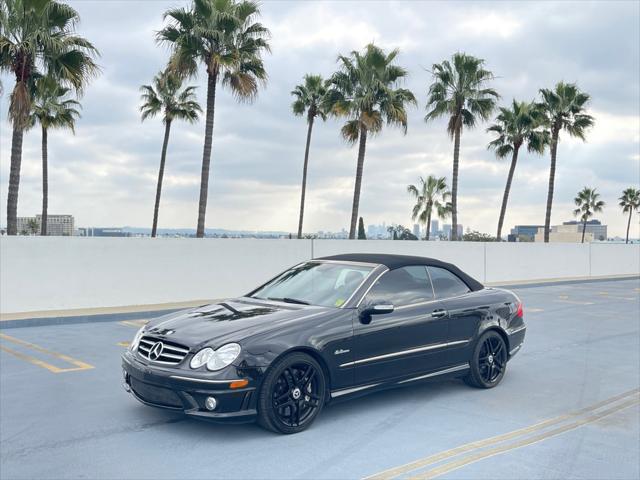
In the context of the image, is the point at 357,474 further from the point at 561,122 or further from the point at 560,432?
the point at 561,122

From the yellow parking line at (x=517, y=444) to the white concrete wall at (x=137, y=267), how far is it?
462 inches

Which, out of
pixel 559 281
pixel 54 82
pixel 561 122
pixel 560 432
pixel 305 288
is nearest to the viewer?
pixel 560 432

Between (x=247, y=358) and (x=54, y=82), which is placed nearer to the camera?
(x=247, y=358)

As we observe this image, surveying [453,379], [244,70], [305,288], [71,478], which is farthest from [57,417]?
[244,70]

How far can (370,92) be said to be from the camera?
2794 centimetres

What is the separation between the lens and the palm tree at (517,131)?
37.1m

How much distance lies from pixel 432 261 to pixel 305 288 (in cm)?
153

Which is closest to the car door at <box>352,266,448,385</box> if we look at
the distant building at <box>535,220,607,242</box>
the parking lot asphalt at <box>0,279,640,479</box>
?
the parking lot asphalt at <box>0,279,640,479</box>

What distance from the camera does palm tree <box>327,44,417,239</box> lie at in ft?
91.4

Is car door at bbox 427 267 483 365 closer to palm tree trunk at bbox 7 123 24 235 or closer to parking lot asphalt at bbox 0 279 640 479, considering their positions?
parking lot asphalt at bbox 0 279 640 479

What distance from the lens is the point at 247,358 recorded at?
5.23m

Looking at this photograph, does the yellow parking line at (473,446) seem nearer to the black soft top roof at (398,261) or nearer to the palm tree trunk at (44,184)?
the black soft top roof at (398,261)

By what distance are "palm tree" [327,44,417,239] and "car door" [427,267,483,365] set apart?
70.0 feet

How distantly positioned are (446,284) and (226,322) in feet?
8.84
